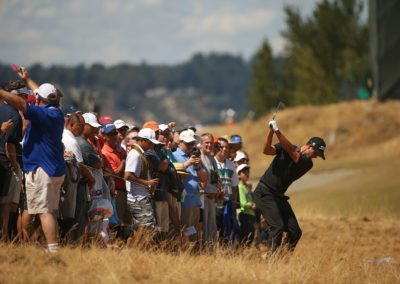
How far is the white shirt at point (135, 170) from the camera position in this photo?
51.6 feet

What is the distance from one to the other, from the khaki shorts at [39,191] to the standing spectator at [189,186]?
4638 mm

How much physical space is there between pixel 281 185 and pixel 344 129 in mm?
53523

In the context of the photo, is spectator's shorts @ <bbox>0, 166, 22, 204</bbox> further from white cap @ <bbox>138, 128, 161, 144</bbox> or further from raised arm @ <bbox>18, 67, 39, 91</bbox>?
white cap @ <bbox>138, 128, 161, 144</bbox>

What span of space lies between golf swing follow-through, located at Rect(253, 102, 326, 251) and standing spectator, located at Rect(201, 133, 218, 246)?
1.56 meters

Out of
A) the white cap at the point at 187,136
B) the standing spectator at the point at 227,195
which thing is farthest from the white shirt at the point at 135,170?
the standing spectator at the point at 227,195

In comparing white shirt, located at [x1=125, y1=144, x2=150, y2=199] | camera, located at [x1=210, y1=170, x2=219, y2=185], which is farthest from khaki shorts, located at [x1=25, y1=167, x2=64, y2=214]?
camera, located at [x1=210, y1=170, x2=219, y2=185]

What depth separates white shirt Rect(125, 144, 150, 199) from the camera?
51.6ft

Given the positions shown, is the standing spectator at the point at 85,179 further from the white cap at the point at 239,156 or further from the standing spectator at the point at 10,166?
the white cap at the point at 239,156

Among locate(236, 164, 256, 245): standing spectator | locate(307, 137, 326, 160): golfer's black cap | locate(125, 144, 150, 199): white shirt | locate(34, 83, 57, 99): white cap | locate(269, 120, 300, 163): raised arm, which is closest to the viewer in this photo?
locate(34, 83, 57, 99): white cap

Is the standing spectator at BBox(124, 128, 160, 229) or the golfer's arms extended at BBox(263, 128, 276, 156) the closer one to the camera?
the standing spectator at BBox(124, 128, 160, 229)

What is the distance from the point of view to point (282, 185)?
54.9 ft

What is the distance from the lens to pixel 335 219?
82.5 feet

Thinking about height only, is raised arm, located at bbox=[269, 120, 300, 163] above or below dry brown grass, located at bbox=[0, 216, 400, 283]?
above

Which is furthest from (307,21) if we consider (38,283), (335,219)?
(38,283)
